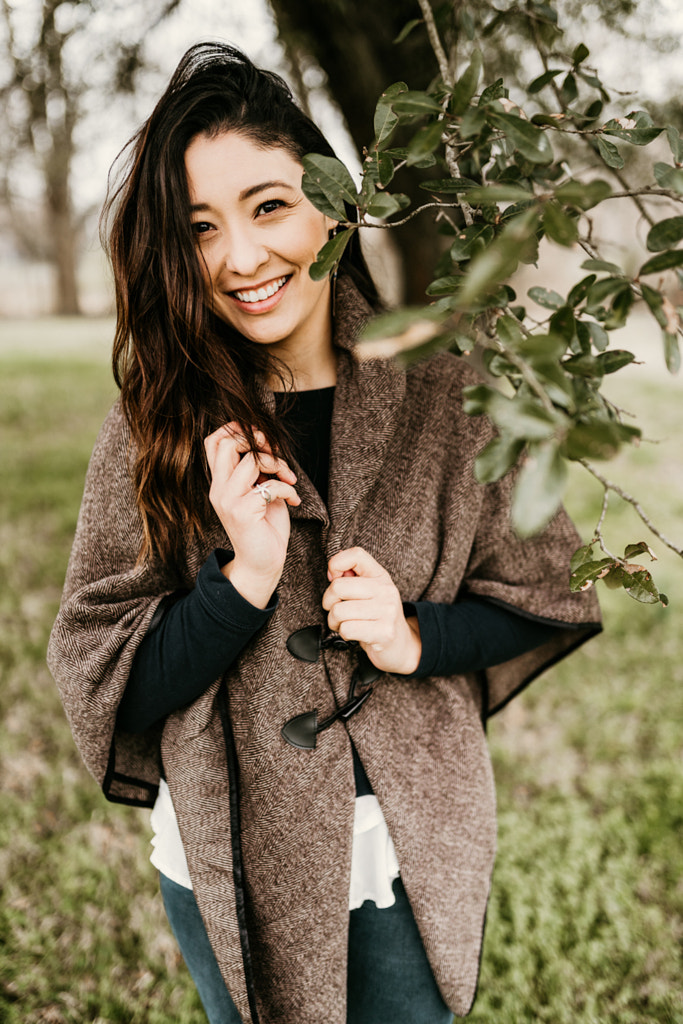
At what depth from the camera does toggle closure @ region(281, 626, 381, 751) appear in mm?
1457

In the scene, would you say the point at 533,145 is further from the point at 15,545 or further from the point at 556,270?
the point at 556,270

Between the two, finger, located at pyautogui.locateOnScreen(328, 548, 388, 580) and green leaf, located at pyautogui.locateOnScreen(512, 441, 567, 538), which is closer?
green leaf, located at pyautogui.locateOnScreen(512, 441, 567, 538)

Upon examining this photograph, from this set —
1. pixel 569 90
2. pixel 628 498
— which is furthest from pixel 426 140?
pixel 569 90

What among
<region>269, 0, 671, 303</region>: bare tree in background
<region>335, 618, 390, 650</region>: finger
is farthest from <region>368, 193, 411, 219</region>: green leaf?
<region>269, 0, 671, 303</region>: bare tree in background

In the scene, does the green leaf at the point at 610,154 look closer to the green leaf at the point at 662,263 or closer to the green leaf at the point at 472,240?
the green leaf at the point at 472,240

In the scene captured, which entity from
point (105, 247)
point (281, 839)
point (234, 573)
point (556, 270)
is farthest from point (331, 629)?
point (556, 270)

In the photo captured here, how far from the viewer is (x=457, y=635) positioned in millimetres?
1556

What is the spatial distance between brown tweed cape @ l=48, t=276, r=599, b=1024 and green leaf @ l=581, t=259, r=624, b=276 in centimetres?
68

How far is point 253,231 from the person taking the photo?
1406mm

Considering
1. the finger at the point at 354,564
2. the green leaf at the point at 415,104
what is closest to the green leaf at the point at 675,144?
the green leaf at the point at 415,104

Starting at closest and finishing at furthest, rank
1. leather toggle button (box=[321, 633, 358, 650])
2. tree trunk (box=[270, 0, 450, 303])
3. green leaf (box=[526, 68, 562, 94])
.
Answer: green leaf (box=[526, 68, 562, 94]), leather toggle button (box=[321, 633, 358, 650]), tree trunk (box=[270, 0, 450, 303])

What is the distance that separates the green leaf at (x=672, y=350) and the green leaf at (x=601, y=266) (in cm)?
10

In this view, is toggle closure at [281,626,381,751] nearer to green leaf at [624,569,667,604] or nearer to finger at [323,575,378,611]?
finger at [323,575,378,611]

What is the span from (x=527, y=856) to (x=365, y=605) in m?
2.06
